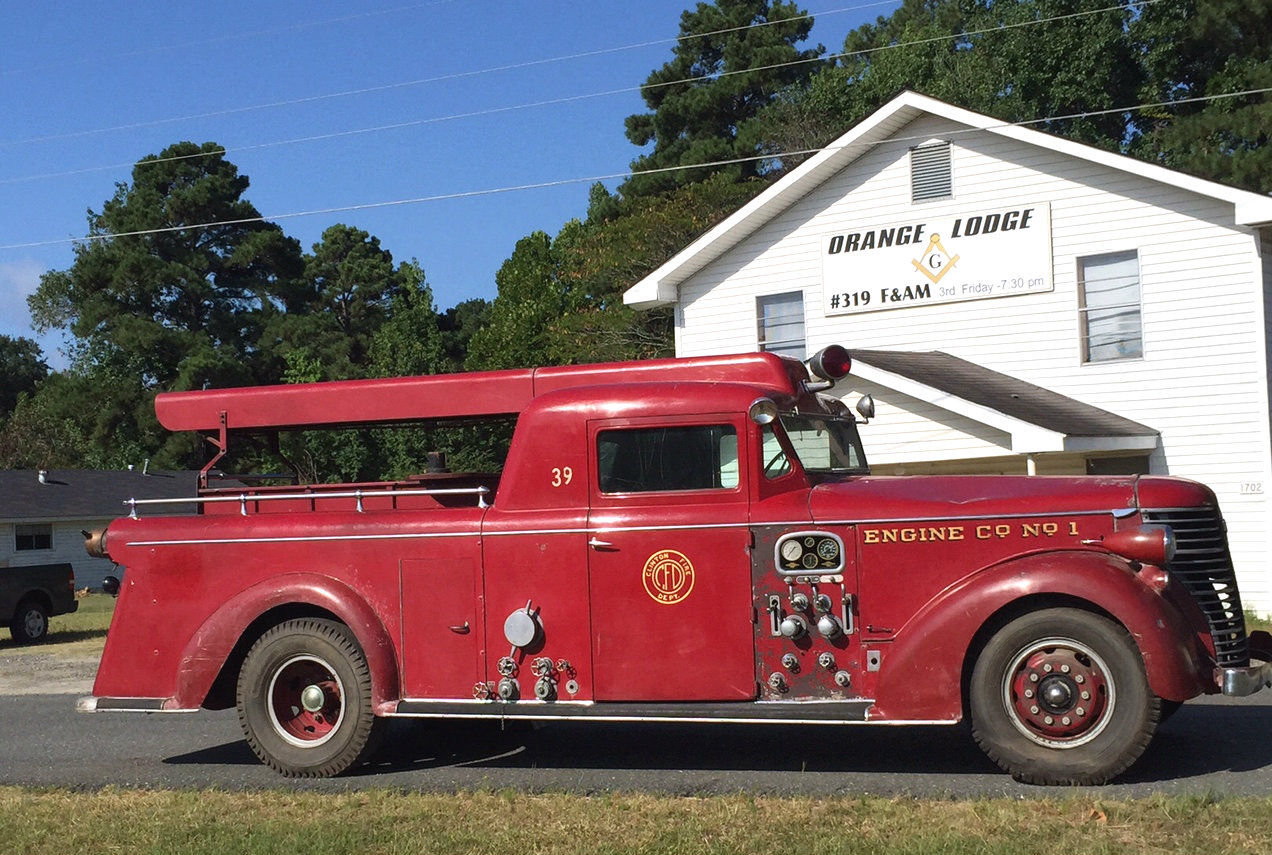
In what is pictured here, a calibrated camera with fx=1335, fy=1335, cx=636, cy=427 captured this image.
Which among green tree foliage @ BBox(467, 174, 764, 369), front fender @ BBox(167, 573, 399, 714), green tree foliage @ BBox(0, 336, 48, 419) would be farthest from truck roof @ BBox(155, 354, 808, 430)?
green tree foliage @ BBox(0, 336, 48, 419)

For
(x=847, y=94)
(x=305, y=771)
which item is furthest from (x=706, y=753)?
(x=847, y=94)

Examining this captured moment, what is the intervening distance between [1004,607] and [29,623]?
784 inches

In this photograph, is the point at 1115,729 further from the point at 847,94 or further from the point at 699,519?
the point at 847,94

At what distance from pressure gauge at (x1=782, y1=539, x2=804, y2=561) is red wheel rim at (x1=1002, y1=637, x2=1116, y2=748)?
1297mm

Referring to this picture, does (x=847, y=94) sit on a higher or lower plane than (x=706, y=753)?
higher

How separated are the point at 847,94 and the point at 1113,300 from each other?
1232 inches

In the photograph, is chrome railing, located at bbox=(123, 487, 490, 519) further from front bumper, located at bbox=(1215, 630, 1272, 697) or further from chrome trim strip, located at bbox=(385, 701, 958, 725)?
front bumper, located at bbox=(1215, 630, 1272, 697)

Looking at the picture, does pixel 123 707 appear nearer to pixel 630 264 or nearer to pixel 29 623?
pixel 29 623

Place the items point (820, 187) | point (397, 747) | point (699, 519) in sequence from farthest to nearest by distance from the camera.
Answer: point (820, 187) < point (397, 747) < point (699, 519)

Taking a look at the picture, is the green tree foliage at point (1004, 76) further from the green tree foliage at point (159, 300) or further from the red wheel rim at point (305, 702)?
the red wheel rim at point (305, 702)

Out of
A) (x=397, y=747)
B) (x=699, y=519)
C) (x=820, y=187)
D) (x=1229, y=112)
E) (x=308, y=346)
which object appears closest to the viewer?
(x=699, y=519)

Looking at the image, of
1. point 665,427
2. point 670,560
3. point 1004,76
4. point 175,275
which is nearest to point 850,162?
point 665,427

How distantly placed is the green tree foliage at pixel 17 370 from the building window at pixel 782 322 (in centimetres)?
7243

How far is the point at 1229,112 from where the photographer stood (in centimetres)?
3684
